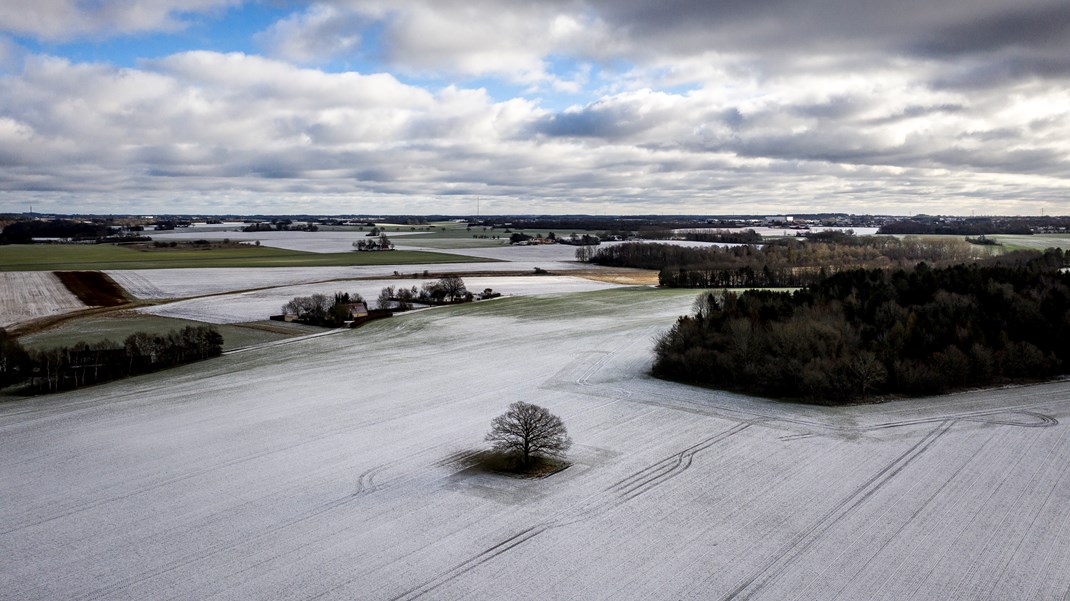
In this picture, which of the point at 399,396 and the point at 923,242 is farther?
the point at 923,242

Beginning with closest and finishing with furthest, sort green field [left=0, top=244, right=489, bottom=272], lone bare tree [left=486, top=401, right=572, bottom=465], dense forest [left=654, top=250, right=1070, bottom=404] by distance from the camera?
lone bare tree [left=486, top=401, right=572, bottom=465] → dense forest [left=654, top=250, right=1070, bottom=404] → green field [left=0, top=244, right=489, bottom=272]

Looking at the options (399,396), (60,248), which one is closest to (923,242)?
(399,396)

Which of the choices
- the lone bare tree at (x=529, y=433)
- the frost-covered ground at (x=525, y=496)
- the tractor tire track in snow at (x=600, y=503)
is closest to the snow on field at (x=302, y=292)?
the frost-covered ground at (x=525, y=496)

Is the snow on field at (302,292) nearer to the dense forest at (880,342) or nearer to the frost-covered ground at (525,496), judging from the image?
the frost-covered ground at (525,496)

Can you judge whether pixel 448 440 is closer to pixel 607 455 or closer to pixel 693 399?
pixel 607 455

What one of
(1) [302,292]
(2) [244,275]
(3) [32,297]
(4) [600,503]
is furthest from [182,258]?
(4) [600,503]

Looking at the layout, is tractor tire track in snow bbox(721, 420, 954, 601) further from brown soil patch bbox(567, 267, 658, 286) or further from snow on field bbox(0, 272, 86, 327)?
brown soil patch bbox(567, 267, 658, 286)

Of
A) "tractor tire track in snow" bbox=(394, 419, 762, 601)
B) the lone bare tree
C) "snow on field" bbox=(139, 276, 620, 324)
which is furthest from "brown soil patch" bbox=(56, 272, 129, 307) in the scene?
"tractor tire track in snow" bbox=(394, 419, 762, 601)
